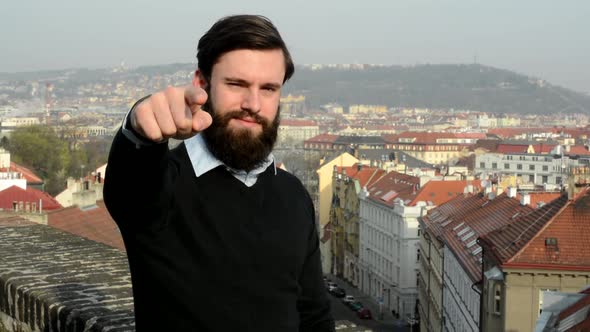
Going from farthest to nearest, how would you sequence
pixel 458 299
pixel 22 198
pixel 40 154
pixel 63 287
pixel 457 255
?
pixel 40 154 < pixel 22 198 < pixel 457 255 < pixel 458 299 < pixel 63 287

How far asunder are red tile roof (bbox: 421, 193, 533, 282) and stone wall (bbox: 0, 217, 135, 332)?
19.1 m

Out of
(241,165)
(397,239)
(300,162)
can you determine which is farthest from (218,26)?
(300,162)

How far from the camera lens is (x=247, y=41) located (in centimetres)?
290

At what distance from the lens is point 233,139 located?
2939 millimetres

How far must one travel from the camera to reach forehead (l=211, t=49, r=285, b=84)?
9.50 feet

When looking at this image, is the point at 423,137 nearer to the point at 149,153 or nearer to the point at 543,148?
the point at 543,148

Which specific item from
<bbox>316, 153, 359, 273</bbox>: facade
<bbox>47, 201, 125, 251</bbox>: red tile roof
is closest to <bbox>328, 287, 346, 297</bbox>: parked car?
<bbox>316, 153, 359, 273</bbox>: facade

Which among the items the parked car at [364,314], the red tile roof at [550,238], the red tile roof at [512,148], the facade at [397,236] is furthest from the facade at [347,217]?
the red tile roof at [512,148]

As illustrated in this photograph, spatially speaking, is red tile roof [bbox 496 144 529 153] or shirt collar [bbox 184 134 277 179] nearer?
shirt collar [bbox 184 134 277 179]

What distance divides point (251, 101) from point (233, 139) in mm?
122

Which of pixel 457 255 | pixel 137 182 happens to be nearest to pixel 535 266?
pixel 457 255

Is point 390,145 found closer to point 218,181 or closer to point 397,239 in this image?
point 397,239

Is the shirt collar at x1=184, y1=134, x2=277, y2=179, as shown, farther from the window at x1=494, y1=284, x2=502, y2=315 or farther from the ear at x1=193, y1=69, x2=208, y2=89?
the window at x1=494, y1=284, x2=502, y2=315

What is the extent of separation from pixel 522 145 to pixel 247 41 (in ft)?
407
